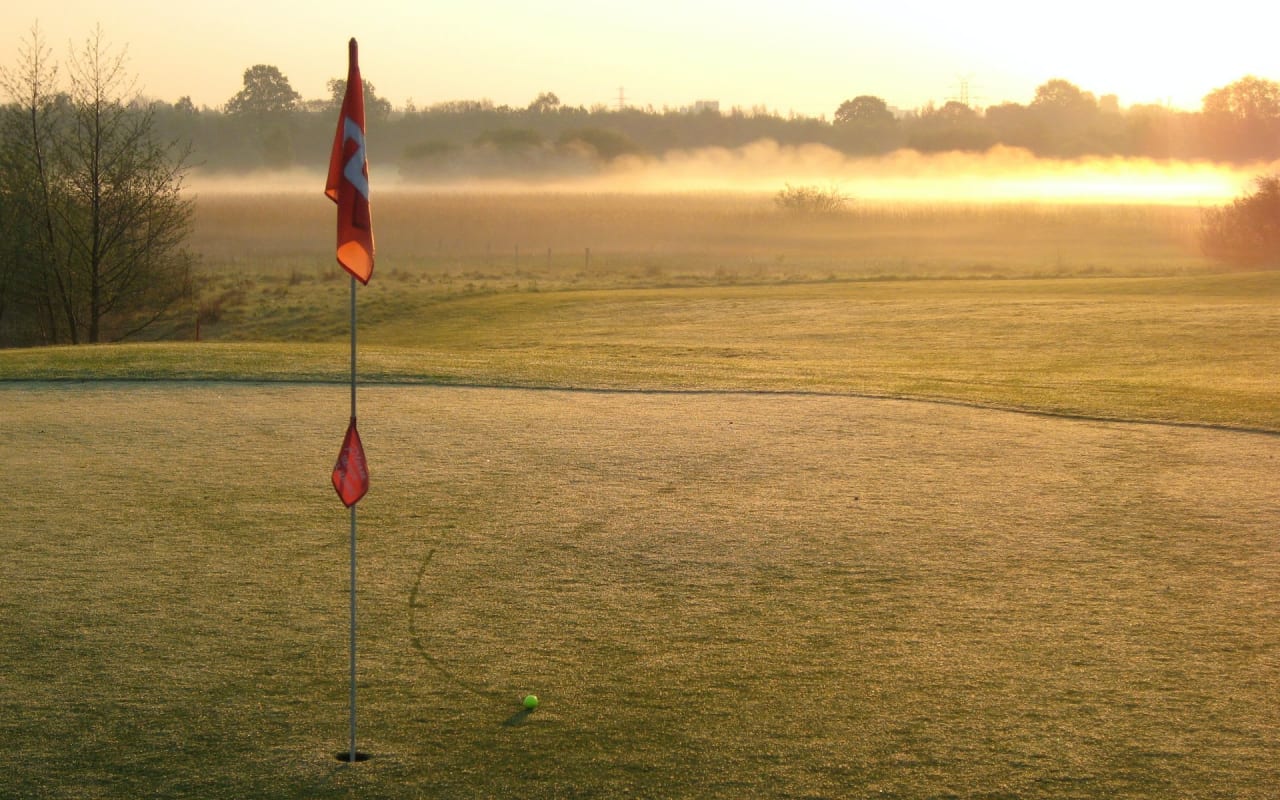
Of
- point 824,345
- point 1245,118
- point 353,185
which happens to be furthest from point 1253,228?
point 353,185

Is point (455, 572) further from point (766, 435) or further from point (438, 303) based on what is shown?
point (438, 303)

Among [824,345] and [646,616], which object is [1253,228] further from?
[646,616]

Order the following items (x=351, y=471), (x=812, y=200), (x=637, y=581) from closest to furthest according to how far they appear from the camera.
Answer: (x=351, y=471)
(x=637, y=581)
(x=812, y=200)

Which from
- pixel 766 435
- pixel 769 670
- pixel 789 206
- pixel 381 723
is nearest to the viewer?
pixel 381 723

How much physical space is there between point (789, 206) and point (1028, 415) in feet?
218

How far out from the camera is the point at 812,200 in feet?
254

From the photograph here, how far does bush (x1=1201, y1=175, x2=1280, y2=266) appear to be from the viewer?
50.7 metres

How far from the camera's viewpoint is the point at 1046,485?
941cm

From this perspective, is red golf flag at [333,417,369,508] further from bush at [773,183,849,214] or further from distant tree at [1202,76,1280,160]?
distant tree at [1202,76,1280,160]

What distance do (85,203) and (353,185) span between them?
108 feet

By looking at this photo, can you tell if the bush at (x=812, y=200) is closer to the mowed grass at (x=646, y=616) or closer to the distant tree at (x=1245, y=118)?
the distant tree at (x=1245, y=118)

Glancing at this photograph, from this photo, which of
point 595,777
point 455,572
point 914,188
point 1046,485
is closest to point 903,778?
point 595,777

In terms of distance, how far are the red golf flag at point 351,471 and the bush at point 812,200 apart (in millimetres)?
73405

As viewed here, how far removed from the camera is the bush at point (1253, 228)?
166 feet
